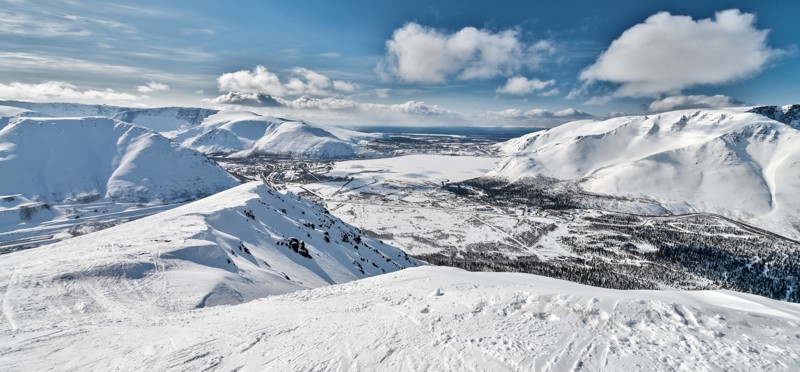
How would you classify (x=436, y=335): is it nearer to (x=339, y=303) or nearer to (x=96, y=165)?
(x=339, y=303)

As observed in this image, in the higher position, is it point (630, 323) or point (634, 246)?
point (630, 323)

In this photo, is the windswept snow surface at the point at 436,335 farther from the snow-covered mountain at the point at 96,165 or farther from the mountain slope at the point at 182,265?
the snow-covered mountain at the point at 96,165

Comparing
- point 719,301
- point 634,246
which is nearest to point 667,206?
point 634,246

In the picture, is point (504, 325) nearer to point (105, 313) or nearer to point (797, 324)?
point (797, 324)

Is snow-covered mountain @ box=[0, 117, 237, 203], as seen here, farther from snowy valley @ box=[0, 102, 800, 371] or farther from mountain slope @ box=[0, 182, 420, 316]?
mountain slope @ box=[0, 182, 420, 316]

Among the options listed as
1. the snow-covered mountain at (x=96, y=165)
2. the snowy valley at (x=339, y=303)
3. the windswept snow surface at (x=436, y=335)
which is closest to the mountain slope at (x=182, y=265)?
the snowy valley at (x=339, y=303)

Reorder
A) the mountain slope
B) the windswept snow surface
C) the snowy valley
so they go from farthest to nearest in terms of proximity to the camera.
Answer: the mountain slope, the snowy valley, the windswept snow surface

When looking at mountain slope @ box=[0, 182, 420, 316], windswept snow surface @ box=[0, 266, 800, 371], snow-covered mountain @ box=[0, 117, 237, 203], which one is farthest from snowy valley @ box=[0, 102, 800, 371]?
snow-covered mountain @ box=[0, 117, 237, 203]
